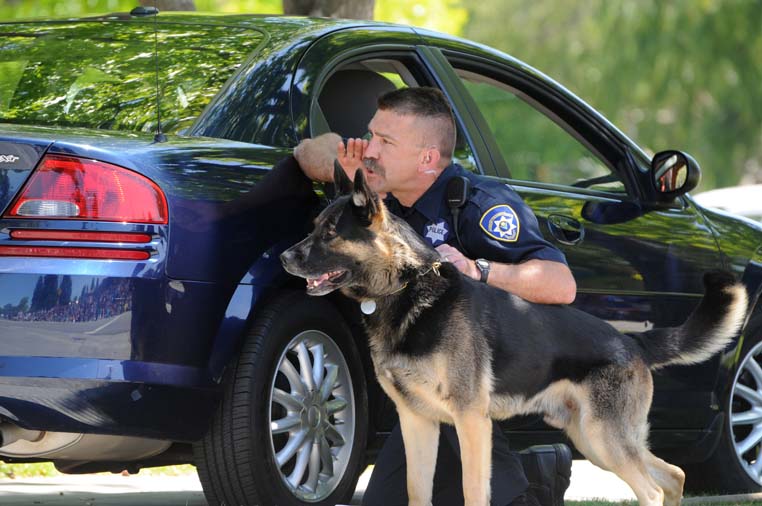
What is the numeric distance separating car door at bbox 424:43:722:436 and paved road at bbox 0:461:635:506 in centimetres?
71

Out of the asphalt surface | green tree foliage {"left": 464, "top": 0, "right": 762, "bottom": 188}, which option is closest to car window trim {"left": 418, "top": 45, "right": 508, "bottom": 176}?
the asphalt surface

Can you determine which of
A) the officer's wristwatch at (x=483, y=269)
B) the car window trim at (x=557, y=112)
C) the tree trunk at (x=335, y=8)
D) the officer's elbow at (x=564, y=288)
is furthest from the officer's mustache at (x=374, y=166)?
the tree trunk at (x=335, y=8)

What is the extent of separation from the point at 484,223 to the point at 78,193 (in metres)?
1.32

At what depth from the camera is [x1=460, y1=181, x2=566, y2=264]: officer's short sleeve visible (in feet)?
14.7

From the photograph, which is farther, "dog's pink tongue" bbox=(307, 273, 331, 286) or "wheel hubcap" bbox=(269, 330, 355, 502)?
"wheel hubcap" bbox=(269, 330, 355, 502)

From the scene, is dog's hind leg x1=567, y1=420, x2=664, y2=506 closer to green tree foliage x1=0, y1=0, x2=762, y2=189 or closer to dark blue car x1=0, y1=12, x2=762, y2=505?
dark blue car x1=0, y1=12, x2=762, y2=505

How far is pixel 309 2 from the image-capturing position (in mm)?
9961

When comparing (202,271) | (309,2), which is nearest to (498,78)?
(202,271)

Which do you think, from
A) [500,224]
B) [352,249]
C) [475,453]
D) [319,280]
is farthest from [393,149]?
[475,453]

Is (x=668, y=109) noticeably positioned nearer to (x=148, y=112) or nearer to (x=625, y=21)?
(x=625, y=21)

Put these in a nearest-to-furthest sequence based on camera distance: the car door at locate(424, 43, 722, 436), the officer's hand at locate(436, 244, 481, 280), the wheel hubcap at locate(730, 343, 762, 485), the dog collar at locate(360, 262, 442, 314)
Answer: the dog collar at locate(360, 262, 442, 314) → the officer's hand at locate(436, 244, 481, 280) → the car door at locate(424, 43, 722, 436) → the wheel hubcap at locate(730, 343, 762, 485)

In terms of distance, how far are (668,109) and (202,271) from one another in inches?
1345

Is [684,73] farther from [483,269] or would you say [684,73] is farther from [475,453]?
[475,453]

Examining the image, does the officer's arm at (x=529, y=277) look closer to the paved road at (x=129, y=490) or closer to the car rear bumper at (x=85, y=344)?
the car rear bumper at (x=85, y=344)
